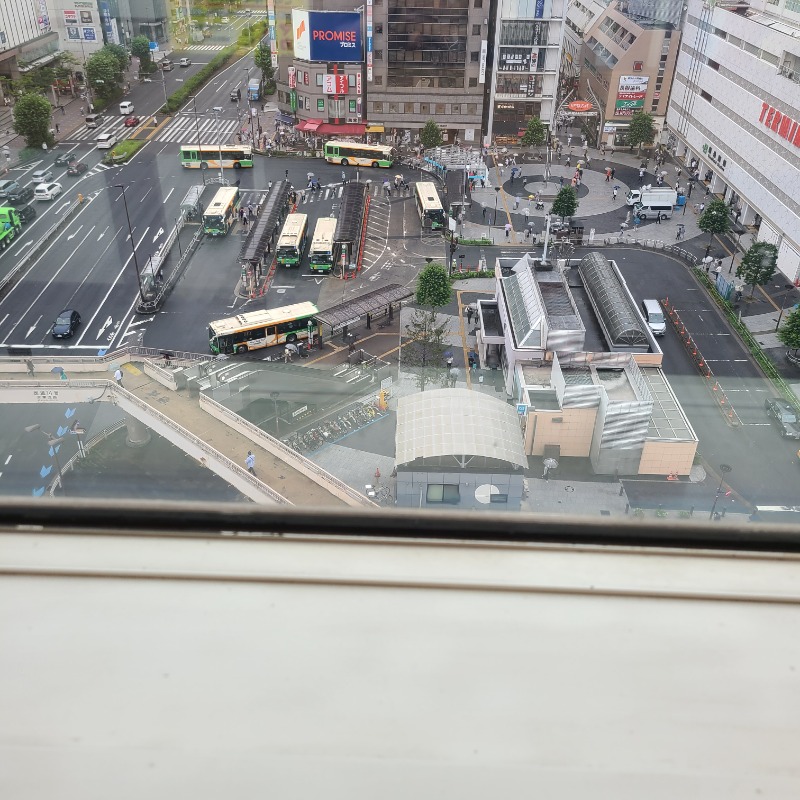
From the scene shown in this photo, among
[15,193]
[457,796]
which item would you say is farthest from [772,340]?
[15,193]

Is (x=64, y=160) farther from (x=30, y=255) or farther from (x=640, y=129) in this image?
(x=640, y=129)

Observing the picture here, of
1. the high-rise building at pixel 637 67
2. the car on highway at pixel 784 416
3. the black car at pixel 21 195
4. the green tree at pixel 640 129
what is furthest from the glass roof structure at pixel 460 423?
the high-rise building at pixel 637 67

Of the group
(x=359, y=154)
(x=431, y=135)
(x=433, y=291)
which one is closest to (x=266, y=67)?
(x=359, y=154)

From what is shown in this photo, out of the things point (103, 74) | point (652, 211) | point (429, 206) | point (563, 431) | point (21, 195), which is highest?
point (563, 431)

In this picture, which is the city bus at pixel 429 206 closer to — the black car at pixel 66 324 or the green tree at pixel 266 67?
the black car at pixel 66 324

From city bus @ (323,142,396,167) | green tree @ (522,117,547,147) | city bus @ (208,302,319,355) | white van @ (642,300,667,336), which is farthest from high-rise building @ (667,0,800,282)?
city bus @ (208,302,319,355)

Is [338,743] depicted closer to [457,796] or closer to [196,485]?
[457,796]
